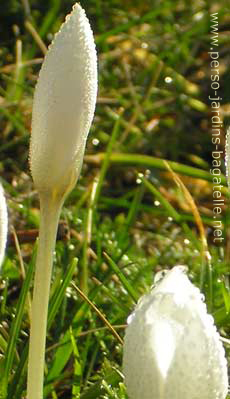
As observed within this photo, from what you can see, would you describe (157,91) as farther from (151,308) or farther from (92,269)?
(151,308)

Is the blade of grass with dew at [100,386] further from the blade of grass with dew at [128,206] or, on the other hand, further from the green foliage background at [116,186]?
the blade of grass with dew at [128,206]

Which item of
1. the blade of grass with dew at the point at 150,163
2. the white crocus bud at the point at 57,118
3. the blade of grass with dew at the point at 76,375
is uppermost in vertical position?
the white crocus bud at the point at 57,118

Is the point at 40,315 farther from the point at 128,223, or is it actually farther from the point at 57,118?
the point at 128,223

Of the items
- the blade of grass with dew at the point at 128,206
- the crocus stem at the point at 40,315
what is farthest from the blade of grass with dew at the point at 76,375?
the blade of grass with dew at the point at 128,206

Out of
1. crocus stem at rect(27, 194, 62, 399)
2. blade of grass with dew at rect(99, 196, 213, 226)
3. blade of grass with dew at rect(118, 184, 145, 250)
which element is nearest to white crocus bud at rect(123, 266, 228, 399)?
crocus stem at rect(27, 194, 62, 399)

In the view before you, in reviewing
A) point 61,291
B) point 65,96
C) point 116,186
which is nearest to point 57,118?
point 65,96

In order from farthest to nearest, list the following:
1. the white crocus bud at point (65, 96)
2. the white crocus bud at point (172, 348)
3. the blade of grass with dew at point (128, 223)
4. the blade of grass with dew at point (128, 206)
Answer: the blade of grass with dew at point (128, 206) → the blade of grass with dew at point (128, 223) → the white crocus bud at point (65, 96) → the white crocus bud at point (172, 348)

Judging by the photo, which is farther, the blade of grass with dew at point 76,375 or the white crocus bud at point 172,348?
the blade of grass with dew at point 76,375
